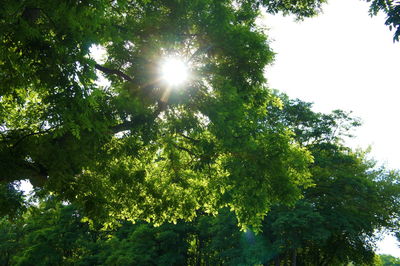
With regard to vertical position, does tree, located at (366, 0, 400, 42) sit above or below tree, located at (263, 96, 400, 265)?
below

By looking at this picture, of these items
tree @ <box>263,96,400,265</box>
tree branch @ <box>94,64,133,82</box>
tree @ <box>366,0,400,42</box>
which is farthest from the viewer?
tree @ <box>263,96,400,265</box>

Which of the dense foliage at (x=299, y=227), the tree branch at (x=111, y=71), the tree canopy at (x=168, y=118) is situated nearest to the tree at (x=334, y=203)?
the dense foliage at (x=299, y=227)

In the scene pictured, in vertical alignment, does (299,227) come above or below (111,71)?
below

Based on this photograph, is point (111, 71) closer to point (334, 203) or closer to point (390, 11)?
point (390, 11)

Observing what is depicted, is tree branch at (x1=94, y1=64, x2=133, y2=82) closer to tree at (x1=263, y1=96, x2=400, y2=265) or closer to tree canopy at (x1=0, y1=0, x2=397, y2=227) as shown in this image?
tree canopy at (x1=0, y1=0, x2=397, y2=227)

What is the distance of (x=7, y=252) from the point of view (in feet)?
152

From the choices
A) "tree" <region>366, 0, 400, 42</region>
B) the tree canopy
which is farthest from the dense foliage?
"tree" <region>366, 0, 400, 42</region>

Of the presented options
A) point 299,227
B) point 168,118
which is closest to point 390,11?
point 168,118

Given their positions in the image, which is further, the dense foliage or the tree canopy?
the dense foliage

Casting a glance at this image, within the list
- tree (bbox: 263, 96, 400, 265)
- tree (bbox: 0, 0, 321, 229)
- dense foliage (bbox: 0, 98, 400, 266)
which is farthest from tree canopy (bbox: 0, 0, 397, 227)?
tree (bbox: 263, 96, 400, 265)

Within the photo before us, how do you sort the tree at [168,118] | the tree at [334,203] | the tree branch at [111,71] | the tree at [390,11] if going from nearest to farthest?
the tree at [390,11] → the tree at [168,118] → the tree branch at [111,71] → the tree at [334,203]

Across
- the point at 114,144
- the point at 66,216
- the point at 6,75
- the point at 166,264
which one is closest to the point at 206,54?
the point at 114,144

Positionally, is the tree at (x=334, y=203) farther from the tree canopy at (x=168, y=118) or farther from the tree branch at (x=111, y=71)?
the tree branch at (x=111, y=71)

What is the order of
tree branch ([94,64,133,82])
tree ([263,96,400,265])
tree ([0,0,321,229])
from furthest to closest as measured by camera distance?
tree ([263,96,400,265]) < tree branch ([94,64,133,82]) < tree ([0,0,321,229])
